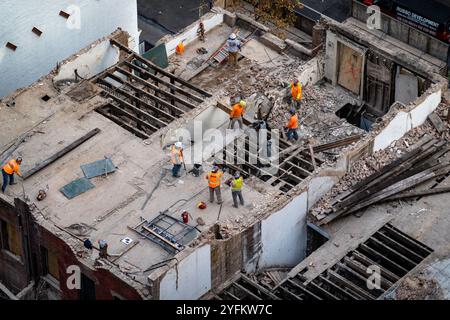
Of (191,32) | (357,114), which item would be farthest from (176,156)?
(191,32)

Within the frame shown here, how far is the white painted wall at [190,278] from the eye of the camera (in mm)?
52125

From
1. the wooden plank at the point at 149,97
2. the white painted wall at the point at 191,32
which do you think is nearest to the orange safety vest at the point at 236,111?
the wooden plank at the point at 149,97

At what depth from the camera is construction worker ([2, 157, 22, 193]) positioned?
56562 millimetres

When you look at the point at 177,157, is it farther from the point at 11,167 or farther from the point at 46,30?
the point at 46,30

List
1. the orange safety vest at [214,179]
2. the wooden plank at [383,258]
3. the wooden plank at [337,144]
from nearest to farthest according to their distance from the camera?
the orange safety vest at [214,179]
the wooden plank at [383,258]
the wooden plank at [337,144]

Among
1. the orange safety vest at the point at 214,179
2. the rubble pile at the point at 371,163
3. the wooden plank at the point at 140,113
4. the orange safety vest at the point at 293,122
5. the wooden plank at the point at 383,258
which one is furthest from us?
the orange safety vest at the point at 293,122

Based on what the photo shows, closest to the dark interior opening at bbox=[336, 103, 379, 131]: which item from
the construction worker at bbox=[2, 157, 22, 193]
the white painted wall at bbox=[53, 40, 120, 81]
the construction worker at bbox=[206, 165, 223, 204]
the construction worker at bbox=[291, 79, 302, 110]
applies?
the construction worker at bbox=[291, 79, 302, 110]

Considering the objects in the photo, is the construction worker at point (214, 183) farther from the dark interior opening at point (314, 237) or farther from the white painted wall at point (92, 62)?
the white painted wall at point (92, 62)

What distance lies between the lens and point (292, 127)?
203 feet

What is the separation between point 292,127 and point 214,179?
7.89 m

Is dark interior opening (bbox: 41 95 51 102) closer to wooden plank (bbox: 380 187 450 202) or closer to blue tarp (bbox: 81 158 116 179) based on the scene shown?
blue tarp (bbox: 81 158 116 179)

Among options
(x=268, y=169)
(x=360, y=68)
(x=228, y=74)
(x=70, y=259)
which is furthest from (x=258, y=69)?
(x=70, y=259)

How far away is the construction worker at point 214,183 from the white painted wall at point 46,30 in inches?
586

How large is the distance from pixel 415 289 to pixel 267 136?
11.8m
